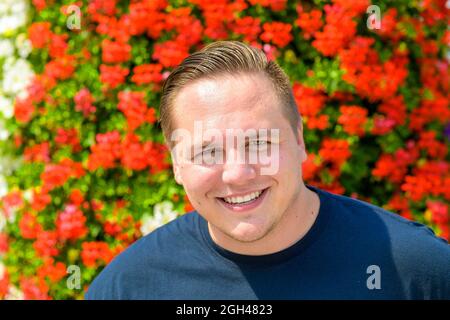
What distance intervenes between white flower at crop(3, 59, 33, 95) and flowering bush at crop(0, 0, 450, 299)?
15cm

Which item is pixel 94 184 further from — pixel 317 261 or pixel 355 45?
pixel 317 261

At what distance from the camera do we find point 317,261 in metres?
2.02

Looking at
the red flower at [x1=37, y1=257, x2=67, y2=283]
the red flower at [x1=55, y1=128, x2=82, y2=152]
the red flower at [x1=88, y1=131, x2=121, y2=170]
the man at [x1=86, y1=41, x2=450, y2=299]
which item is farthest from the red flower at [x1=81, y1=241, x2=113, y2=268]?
the man at [x1=86, y1=41, x2=450, y2=299]

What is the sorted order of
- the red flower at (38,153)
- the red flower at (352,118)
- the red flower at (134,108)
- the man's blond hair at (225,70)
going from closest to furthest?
the man's blond hair at (225,70) < the red flower at (352,118) < the red flower at (134,108) < the red flower at (38,153)

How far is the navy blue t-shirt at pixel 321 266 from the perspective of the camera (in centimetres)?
200

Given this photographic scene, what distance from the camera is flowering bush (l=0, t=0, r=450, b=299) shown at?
354cm

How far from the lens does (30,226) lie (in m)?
3.78

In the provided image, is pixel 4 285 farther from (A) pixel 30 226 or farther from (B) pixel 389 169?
(B) pixel 389 169

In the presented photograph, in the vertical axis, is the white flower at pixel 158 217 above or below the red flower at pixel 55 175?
below

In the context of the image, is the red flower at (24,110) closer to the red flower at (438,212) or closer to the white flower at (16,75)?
the white flower at (16,75)

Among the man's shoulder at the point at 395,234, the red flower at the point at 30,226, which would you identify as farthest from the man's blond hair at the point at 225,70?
the red flower at the point at 30,226

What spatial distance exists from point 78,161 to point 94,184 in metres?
0.16

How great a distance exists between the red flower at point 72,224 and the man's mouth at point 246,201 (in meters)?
1.77

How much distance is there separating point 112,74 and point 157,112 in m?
0.30
